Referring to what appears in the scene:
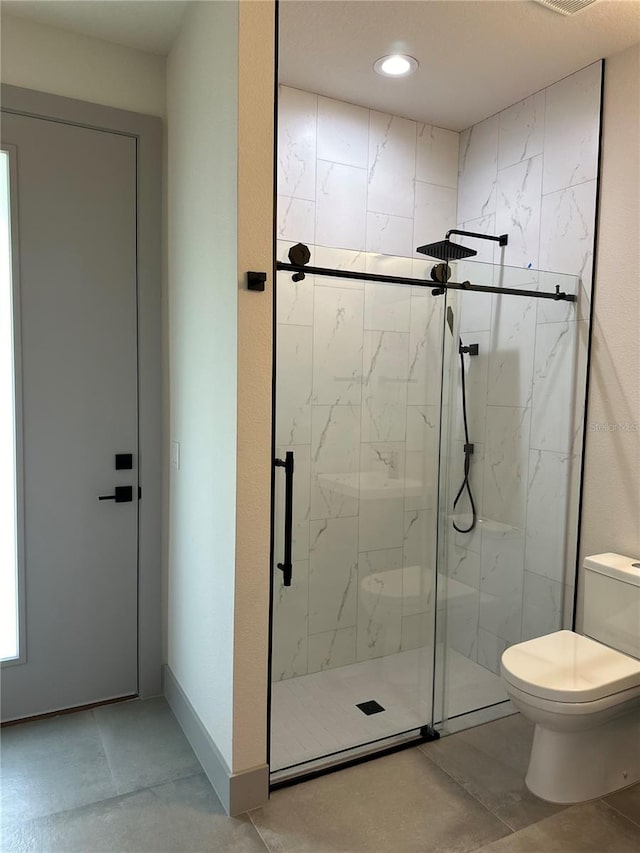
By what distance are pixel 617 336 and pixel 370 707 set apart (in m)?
1.83

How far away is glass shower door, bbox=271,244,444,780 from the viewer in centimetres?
219

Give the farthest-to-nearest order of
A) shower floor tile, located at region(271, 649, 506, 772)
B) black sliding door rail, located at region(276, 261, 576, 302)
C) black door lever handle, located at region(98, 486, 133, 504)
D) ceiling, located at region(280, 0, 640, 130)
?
black door lever handle, located at region(98, 486, 133, 504) < shower floor tile, located at region(271, 649, 506, 772) < ceiling, located at region(280, 0, 640, 130) < black sliding door rail, located at region(276, 261, 576, 302)

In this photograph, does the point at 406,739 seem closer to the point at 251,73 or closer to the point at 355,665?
the point at 355,665

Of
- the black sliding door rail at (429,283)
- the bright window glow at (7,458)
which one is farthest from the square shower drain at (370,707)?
the black sliding door rail at (429,283)

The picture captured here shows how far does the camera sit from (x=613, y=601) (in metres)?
2.30

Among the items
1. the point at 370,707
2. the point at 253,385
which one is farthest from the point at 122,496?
the point at 370,707

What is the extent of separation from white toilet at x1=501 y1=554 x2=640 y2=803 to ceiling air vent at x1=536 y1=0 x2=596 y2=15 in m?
2.02

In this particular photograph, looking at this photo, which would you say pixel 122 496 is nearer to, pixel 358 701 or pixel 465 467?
pixel 358 701

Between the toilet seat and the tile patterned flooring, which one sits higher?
the toilet seat

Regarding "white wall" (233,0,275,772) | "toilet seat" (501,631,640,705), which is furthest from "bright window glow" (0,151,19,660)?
"toilet seat" (501,631,640,705)

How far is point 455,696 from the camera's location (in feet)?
8.42

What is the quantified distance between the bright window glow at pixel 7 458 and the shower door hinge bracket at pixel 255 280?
1.15 m

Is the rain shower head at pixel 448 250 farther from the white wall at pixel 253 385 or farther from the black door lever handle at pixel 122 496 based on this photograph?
the black door lever handle at pixel 122 496

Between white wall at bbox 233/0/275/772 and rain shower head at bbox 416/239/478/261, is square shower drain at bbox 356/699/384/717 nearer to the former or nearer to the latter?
white wall at bbox 233/0/275/772
